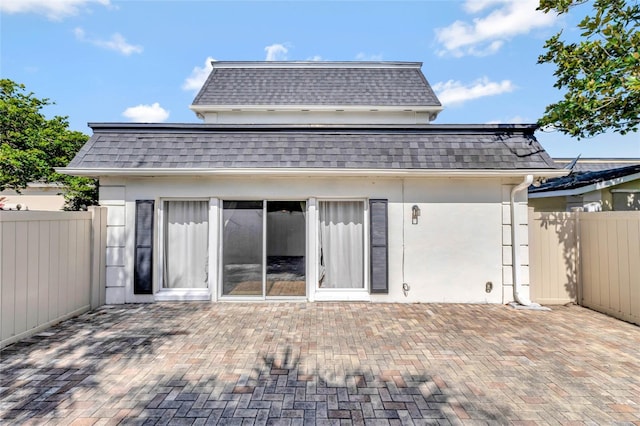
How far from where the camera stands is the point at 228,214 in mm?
6875

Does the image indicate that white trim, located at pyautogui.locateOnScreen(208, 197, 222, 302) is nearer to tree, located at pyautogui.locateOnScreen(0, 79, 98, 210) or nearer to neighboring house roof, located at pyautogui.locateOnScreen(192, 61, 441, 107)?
tree, located at pyautogui.locateOnScreen(0, 79, 98, 210)

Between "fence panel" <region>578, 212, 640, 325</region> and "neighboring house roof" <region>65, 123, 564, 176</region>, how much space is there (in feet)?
4.74

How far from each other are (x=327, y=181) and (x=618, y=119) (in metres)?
7.67

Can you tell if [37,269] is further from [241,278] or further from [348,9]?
[348,9]

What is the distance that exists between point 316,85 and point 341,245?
30.4 feet

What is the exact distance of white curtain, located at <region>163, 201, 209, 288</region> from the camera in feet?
22.4

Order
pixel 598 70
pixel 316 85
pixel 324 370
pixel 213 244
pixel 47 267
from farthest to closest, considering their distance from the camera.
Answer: pixel 316 85
pixel 213 244
pixel 598 70
pixel 47 267
pixel 324 370

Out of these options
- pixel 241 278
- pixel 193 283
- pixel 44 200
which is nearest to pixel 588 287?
pixel 241 278

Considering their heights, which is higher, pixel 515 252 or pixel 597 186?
pixel 597 186

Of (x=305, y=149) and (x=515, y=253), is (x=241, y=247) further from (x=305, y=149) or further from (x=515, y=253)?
(x=515, y=253)

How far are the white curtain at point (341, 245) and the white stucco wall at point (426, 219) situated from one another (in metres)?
0.33

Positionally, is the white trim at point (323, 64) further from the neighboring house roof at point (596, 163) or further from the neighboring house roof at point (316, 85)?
the neighboring house roof at point (596, 163)

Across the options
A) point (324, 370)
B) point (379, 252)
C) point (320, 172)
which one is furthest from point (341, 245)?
point (324, 370)

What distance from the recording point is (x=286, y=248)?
688 cm
